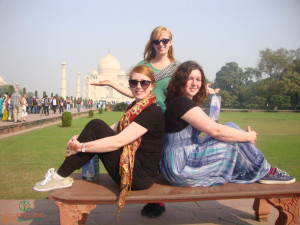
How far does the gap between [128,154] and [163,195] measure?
0.37 m

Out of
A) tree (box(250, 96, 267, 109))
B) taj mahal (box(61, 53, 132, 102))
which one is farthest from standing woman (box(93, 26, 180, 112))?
taj mahal (box(61, 53, 132, 102))

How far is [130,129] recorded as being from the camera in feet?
6.19

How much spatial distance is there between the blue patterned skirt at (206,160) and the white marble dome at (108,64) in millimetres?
55138

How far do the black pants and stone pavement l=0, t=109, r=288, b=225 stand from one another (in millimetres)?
728

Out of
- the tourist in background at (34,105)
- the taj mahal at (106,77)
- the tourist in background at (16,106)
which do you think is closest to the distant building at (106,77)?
the taj mahal at (106,77)

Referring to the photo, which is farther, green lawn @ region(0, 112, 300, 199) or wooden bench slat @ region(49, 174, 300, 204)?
green lawn @ region(0, 112, 300, 199)

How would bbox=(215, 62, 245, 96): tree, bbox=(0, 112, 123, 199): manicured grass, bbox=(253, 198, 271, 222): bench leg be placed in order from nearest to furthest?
1. bbox=(253, 198, 271, 222): bench leg
2. bbox=(0, 112, 123, 199): manicured grass
3. bbox=(215, 62, 245, 96): tree

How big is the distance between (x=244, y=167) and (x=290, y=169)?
2.79 m

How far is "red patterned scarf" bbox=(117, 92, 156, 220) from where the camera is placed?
1.81 m

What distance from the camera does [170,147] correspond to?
211 cm

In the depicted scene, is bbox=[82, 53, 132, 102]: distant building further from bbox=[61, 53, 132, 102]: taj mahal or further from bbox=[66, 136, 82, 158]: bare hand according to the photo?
bbox=[66, 136, 82, 158]: bare hand

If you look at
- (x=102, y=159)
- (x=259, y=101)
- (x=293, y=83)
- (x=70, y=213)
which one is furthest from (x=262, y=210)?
(x=259, y=101)

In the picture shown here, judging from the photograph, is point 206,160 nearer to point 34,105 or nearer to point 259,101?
point 34,105

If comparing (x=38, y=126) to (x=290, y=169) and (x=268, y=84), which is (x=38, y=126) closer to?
(x=290, y=169)
